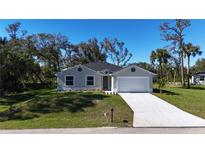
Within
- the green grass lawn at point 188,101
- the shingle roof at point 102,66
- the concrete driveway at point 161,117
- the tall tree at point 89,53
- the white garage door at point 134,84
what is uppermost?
the tall tree at point 89,53

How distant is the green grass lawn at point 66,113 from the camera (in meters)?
10.6

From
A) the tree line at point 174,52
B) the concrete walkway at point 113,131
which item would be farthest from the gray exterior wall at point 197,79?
the concrete walkway at point 113,131

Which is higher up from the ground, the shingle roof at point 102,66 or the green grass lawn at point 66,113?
the shingle roof at point 102,66

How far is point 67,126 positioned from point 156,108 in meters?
6.29

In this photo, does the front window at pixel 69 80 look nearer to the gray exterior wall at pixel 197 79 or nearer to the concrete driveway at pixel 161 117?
the concrete driveway at pixel 161 117

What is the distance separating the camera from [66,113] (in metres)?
13.1

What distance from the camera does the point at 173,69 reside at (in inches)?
1527

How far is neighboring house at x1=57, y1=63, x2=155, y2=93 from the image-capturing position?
2209 cm

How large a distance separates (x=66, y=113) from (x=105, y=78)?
37.8 feet

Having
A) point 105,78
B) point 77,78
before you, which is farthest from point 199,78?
point 77,78

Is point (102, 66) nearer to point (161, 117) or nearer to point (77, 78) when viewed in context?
point (77, 78)

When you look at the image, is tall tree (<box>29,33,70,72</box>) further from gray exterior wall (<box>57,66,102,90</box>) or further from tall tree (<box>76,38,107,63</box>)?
gray exterior wall (<box>57,66,102,90</box>)

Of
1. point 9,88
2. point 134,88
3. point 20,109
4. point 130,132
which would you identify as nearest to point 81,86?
point 134,88
